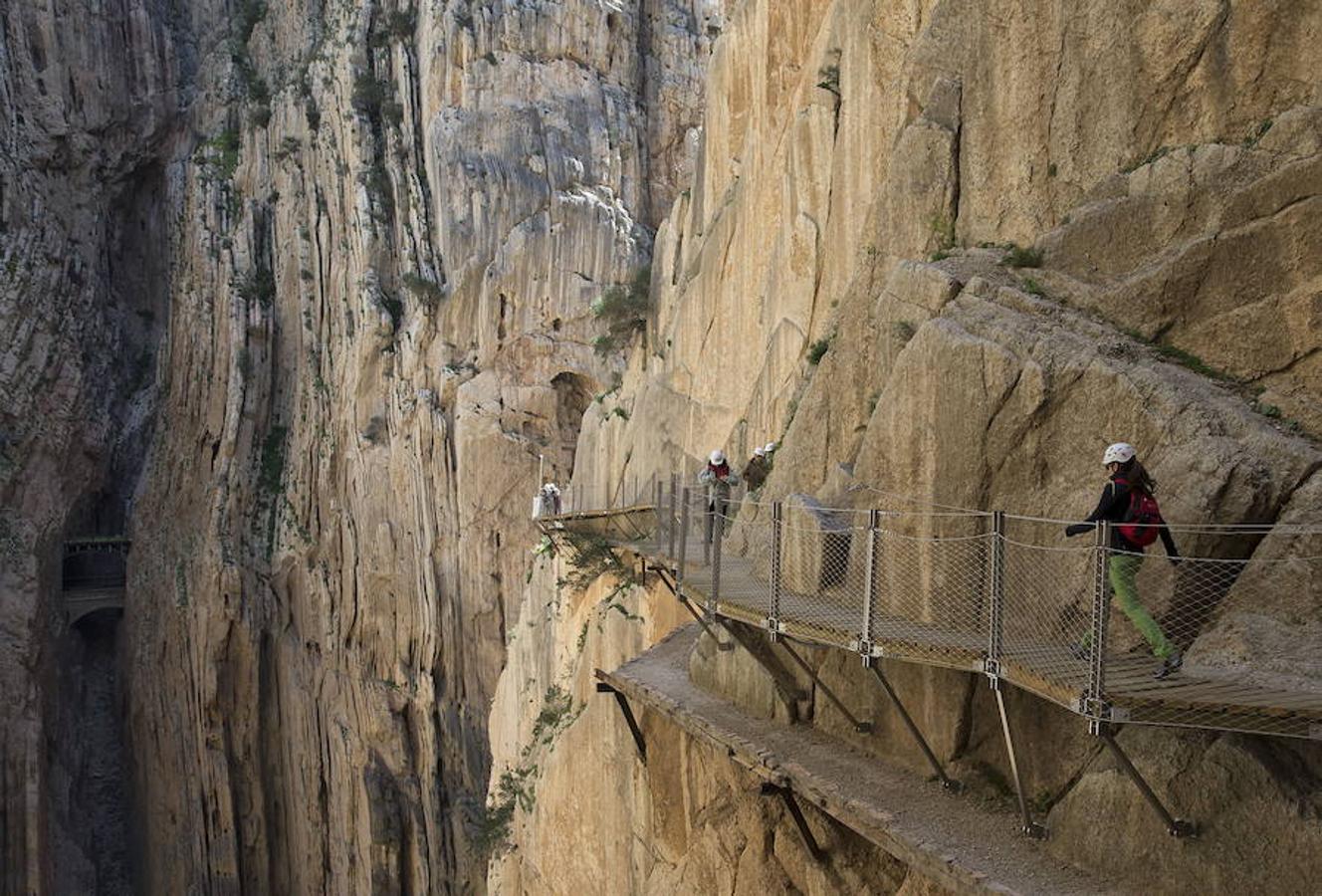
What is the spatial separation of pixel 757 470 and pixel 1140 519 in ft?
23.2

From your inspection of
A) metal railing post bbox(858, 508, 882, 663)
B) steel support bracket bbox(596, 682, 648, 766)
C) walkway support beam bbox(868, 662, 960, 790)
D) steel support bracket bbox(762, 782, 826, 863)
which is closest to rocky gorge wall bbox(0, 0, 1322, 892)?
steel support bracket bbox(596, 682, 648, 766)

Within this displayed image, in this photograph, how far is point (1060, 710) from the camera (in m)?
5.65

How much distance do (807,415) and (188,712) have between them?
31.8 meters

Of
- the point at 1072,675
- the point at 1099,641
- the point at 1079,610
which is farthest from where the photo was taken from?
the point at 1079,610

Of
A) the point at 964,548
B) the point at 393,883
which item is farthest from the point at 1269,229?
the point at 393,883

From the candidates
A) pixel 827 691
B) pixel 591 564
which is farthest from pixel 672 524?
pixel 591 564

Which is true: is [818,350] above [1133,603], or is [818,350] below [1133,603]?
→ above

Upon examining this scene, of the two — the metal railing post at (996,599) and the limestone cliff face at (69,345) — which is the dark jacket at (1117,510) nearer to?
the metal railing post at (996,599)

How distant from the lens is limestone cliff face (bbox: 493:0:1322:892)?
514 centimetres

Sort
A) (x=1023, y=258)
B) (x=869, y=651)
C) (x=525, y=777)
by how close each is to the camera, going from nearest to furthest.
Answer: (x=869, y=651)
(x=1023, y=258)
(x=525, y=777)

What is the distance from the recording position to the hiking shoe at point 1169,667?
4.88 meters

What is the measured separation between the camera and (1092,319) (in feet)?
22.6

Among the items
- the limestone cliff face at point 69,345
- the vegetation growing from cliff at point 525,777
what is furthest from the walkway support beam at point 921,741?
the limestone cliff face at point 69,345

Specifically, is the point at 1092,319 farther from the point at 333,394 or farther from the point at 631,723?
the point at 333,394
